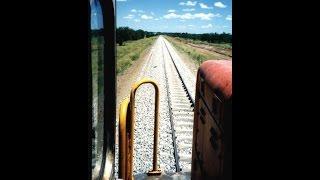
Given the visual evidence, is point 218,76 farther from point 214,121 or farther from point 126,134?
point 126,134

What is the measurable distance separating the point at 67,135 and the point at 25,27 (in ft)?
1.15

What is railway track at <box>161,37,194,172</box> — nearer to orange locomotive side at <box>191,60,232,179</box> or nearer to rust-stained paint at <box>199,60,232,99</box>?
orange locomotive side at <box>191,60,232,179</box>

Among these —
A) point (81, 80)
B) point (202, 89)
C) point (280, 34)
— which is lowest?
point (202, 89)

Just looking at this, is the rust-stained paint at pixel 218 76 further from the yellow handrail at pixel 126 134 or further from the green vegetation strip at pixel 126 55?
the green vegetation strip at pixel 126 55

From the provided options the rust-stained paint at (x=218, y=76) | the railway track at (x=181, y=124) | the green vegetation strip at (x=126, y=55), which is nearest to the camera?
the rust-stained paint at (x=218, y=76)

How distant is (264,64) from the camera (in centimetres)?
127

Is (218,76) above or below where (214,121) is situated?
above

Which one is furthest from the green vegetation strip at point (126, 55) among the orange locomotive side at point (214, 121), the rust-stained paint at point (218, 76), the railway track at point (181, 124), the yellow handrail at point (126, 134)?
the yellow handrail at point (126, 134)

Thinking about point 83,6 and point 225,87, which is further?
point 225,87

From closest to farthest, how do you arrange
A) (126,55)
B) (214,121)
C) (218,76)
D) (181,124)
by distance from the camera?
(214,121) < (218,76) < (181,124) < (126,55)

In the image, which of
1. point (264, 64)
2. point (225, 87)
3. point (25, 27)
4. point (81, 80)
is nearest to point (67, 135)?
point (81, 80)

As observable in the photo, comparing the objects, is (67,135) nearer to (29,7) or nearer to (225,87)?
(29,7)

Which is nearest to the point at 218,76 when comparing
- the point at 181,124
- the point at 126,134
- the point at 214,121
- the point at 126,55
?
the point at 214,121

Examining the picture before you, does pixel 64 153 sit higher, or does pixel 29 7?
pixel 29 7
